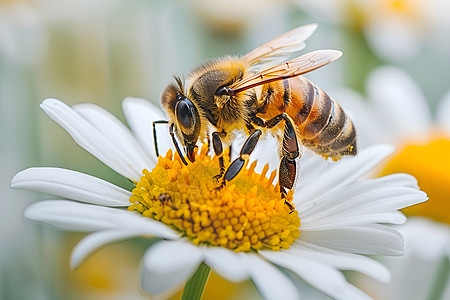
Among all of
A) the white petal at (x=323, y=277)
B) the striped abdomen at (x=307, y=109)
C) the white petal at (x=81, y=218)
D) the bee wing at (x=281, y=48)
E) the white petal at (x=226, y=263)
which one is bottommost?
the white petal at (x=323, y=277)

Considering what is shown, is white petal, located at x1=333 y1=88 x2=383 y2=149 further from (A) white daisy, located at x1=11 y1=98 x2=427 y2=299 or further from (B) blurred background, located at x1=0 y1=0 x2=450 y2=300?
(A) white daisy, located at x1=11 y1=98 x2=427 y2=299

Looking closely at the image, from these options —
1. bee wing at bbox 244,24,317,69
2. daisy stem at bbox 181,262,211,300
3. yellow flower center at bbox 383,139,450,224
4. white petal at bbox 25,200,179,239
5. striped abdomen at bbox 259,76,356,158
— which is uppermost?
bee wing at bbox 244,24,317,69

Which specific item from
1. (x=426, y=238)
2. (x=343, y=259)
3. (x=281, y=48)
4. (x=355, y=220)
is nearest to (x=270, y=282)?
(x=343, y=259)

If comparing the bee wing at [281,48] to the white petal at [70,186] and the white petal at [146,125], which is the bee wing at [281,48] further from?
the white petal at [70,186]

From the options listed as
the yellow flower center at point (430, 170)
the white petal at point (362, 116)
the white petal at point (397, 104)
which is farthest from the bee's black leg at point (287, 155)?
the white petal at point (397, 104)

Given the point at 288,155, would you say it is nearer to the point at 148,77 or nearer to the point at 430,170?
the point at 430,170

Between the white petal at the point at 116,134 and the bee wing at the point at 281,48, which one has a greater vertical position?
the bee wing at the point at 281,48

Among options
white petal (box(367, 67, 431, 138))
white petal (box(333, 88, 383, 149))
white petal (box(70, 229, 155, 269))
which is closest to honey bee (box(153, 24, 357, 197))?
white petal (box(70, 229, 155, 269))
